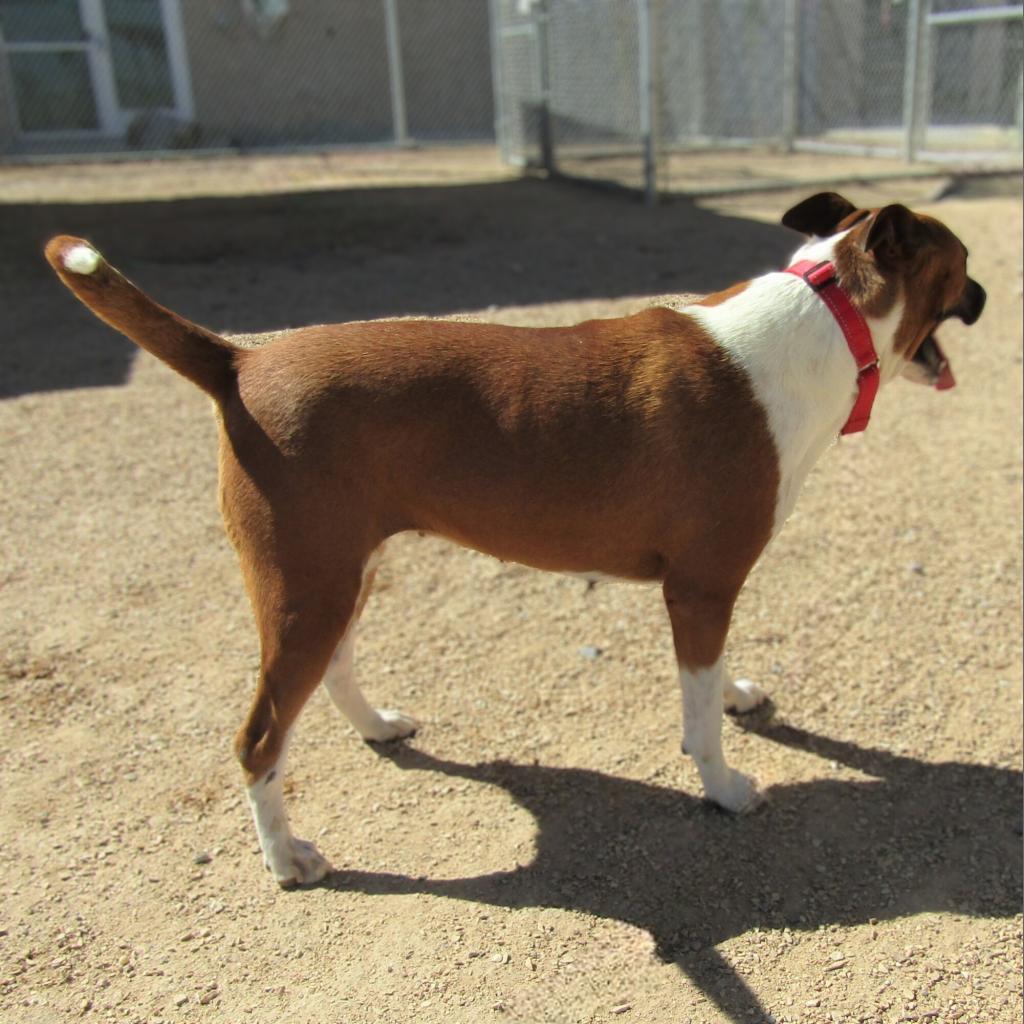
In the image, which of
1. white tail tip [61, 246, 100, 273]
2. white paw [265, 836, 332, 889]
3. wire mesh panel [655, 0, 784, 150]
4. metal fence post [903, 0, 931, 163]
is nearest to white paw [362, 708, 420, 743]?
white paw [265, 836, 332, 889]

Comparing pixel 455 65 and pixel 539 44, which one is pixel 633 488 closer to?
pixel 539 44

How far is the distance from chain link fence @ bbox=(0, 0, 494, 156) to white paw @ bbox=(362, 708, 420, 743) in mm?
14532

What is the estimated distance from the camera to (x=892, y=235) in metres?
2.69

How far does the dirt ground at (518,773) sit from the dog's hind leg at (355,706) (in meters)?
0.07

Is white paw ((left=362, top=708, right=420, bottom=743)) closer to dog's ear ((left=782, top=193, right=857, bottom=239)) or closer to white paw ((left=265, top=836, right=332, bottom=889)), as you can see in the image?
→ white paw ((left=265, top=836, right=332, bottom=889))

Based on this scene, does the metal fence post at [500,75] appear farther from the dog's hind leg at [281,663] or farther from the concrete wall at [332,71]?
the dog's hind leg at [281,663]

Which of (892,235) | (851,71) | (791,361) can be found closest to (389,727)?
(791,361)

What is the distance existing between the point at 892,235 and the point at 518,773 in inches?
74.7

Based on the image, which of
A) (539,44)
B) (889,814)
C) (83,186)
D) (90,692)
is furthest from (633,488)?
(83,186)

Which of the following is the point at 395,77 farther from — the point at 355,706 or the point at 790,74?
the point at 355,706

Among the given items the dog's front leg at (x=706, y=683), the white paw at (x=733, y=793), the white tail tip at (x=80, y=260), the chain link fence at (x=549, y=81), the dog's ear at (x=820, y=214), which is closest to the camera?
the white tail tip at (x=80, y=260)

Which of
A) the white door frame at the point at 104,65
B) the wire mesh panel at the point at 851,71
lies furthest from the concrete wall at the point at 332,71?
the wire mesh panel at the point at 851,71

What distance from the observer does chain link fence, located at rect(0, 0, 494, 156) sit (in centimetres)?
1598

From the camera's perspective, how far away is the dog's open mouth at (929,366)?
300 cm
